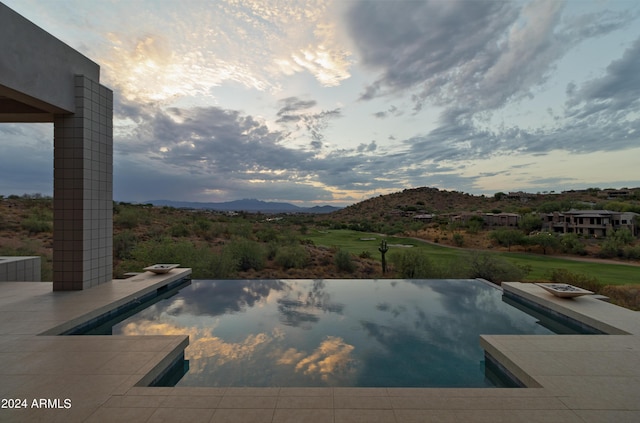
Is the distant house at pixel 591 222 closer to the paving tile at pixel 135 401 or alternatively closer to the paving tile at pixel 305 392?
the paving tile at pixel 305 392

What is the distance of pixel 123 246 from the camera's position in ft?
46.7

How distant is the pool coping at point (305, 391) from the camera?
2705mm

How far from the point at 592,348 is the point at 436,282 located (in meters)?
5.22

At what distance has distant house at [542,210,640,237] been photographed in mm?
27312

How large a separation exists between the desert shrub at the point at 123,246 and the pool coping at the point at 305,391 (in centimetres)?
999

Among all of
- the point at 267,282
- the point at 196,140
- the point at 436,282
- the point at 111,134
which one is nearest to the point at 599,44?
→ the point at 436,282

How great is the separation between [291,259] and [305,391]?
10736 mm

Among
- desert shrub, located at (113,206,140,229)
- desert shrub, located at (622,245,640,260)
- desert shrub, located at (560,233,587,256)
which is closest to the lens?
desert shrub, located at (622,245,640,260)

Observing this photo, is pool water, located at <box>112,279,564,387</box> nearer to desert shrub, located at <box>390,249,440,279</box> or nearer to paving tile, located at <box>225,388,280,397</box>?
paving tile, located at <box>225,388,280,397</box>

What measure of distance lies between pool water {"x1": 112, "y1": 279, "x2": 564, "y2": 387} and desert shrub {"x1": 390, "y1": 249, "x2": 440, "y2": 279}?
237 centimetres

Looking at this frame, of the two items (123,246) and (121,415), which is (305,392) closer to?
(121,415)

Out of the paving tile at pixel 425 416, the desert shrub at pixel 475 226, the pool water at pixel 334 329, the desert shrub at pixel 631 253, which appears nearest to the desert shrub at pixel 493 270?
the pool water at pixel 334 329

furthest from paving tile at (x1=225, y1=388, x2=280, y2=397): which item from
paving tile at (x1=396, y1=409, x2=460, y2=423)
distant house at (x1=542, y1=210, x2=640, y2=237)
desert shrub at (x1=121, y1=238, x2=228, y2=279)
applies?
distant house at (x1=542, y1=210, x2=640, y2=237)

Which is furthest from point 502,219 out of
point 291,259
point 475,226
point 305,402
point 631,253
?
point 305,402
